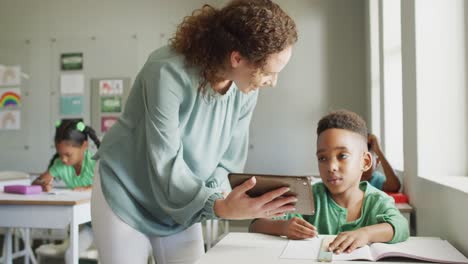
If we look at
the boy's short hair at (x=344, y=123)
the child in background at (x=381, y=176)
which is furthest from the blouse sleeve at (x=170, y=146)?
the child in background at (x=381, y=176)

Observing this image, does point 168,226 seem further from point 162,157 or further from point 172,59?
point 172,59

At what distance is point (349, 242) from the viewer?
1108mm

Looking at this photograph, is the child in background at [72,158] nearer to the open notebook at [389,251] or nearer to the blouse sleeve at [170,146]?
the blouse sleeve at [170,146]

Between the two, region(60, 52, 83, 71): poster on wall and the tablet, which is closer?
the tablet

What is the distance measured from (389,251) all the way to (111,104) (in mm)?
3980

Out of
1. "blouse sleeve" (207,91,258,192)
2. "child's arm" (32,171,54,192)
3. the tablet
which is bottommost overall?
"child's arm" (32,171,54,192)

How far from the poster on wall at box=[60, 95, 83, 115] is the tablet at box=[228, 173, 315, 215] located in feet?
13.1

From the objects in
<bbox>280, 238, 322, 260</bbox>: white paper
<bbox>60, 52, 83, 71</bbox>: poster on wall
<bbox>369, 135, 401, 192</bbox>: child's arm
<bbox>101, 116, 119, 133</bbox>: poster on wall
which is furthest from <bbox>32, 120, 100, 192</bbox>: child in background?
<bbox>280, 238, 322, 260</bbox>: white paper

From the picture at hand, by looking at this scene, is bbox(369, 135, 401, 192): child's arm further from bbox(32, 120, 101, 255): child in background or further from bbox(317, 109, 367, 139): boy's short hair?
bbox(32, 120, 101, 255): child in background

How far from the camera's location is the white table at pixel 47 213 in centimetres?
225

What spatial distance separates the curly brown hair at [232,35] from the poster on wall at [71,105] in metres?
3.74

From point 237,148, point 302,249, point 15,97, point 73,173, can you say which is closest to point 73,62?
point 15,97

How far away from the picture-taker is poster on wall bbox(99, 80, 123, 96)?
15.3 ft

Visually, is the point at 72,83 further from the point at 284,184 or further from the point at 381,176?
the point at 284,184
